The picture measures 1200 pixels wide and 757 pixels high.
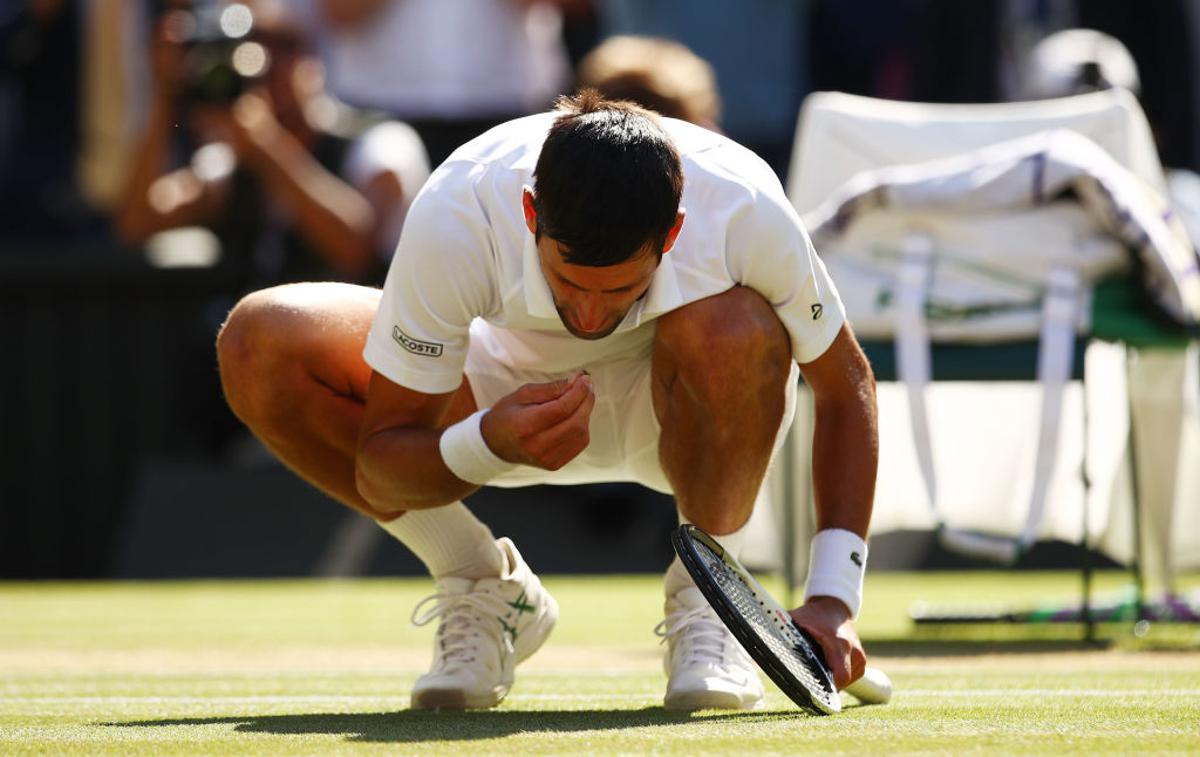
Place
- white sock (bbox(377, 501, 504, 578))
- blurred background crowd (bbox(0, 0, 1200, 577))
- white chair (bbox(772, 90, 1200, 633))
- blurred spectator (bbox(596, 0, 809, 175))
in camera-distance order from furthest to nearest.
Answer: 1. blurred spectator (bbox(596, 0, 809, 175))
2. blurred background crowd (bbox(0, 0, 1200, 577))
3. white chair (bbox(772, 90, 1200, 633))
4. white sock (bbox(377, 501, 504, 578))

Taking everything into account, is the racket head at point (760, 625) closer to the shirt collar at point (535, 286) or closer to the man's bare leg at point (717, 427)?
the man's bare leg at point (717, 427)

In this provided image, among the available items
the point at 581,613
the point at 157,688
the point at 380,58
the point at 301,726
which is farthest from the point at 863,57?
the point at 301,726

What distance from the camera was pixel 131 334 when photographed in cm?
727

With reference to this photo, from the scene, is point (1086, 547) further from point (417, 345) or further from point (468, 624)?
point (417, 345)

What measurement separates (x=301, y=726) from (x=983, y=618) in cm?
224

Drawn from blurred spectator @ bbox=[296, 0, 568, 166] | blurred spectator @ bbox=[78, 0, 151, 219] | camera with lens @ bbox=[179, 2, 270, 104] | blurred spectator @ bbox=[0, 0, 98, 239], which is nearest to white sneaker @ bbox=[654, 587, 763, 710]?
camera with lens @ bbox=[179, 2, 270, 104]

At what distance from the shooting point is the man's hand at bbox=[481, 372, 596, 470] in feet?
8.00

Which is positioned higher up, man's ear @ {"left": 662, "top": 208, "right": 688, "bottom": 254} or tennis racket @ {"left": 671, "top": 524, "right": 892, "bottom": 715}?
man's ear @ {"left": 662, "top": 208, "right": 688, "bottom": 254}

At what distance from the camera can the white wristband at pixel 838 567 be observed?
2.63 m

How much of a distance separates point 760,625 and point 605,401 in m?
0.73

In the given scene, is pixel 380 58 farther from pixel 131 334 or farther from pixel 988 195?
pixel 988 195

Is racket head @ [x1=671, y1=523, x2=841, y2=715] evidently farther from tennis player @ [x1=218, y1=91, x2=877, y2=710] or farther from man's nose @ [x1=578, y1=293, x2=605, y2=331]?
man's nose @ [x1=578, y1=293, x2=605, y2=331]

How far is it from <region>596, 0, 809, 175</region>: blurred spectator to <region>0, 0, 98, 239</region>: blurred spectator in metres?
2.35

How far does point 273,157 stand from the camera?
6.43 m
